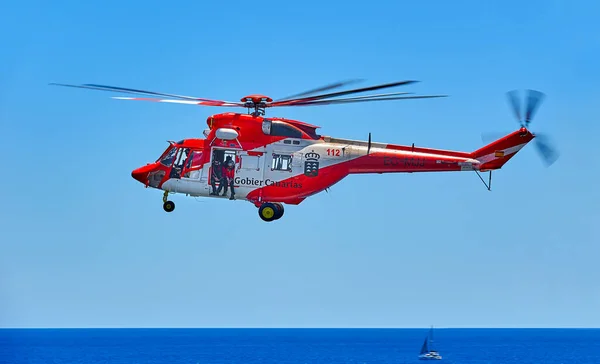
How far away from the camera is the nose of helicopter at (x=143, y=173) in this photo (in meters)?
40.0

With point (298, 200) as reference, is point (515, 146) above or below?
above

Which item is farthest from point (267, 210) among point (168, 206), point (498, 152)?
point (498, 152)

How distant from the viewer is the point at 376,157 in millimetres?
38062

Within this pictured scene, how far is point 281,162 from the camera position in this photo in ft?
125

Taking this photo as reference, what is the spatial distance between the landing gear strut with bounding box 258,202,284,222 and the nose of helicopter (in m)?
5.12

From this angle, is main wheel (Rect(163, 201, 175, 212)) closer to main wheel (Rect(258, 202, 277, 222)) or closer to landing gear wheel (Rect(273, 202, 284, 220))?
main wheel (Rect(258, 202, 277, 222))

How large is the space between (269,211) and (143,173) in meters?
5.81

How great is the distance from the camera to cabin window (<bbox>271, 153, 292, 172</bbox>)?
1494 inches

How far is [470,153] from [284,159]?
7184mm
